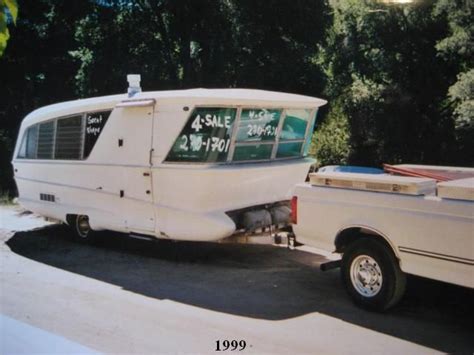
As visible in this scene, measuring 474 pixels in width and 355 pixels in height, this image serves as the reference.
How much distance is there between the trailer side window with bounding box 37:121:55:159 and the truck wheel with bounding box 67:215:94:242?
1.29 meters

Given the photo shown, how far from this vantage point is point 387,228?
541 cm

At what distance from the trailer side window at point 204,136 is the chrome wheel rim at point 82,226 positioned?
2.91 metres

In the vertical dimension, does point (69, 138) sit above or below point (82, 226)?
above

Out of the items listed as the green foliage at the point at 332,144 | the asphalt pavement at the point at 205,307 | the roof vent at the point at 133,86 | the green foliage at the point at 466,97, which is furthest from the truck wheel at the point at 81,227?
the green foliage at the point at 466,97

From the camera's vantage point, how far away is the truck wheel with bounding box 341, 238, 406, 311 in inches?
215

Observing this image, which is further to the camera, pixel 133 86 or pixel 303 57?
pixel 303 57

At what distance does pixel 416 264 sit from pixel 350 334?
1.00 m

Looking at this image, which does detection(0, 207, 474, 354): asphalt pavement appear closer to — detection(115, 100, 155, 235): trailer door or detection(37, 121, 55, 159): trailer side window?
detection(115, 100, 155, 235): trailer door

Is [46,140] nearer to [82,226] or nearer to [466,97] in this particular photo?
[82,226]

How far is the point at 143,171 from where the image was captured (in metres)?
7.75

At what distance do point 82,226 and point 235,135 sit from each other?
3.88 meters

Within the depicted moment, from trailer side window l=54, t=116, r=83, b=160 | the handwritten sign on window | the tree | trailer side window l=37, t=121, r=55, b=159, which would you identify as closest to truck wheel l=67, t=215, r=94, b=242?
trailer side window l=54, t=116, r=83, b=160

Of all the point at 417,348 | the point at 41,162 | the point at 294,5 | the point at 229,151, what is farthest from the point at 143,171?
the point at 294,5

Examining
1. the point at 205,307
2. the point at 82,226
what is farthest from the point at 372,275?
the point at 82,226
